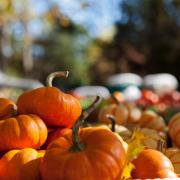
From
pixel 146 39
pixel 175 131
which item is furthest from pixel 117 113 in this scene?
pixel 146 39

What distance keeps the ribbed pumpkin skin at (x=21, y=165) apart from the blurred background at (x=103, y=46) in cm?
1881

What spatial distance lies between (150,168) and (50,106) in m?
0.56

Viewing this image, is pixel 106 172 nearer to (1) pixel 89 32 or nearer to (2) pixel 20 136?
(2) pixel 20 136

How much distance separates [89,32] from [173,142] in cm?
3739

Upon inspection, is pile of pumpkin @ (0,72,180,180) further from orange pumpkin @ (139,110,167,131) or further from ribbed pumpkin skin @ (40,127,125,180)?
orange pumpkin @ (139,110,167,131)

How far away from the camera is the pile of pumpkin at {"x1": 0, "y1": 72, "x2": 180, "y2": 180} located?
176 centimetres

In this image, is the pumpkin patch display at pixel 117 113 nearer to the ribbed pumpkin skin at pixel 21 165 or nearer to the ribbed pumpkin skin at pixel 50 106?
the ribbed pumpkin skin at pixel 50 106

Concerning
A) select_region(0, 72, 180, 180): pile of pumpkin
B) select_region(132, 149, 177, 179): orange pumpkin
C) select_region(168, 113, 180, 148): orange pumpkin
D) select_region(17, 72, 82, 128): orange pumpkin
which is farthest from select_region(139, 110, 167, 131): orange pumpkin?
select_region(132, 149, 177, 179): orange pumpkin

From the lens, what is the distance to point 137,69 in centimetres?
2858

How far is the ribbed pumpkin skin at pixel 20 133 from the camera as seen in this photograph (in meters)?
2.08

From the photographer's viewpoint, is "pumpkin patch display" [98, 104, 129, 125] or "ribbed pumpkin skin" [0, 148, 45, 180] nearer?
"ribbed pumpkin skin" [0, 148, 45, 180]

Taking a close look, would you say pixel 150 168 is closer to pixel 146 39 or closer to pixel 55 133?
pixel 55 133

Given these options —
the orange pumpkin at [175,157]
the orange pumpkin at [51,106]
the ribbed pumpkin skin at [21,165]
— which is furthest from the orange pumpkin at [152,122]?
the ribbed pumpkin skin at [21,165]

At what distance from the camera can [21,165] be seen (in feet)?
6.35
